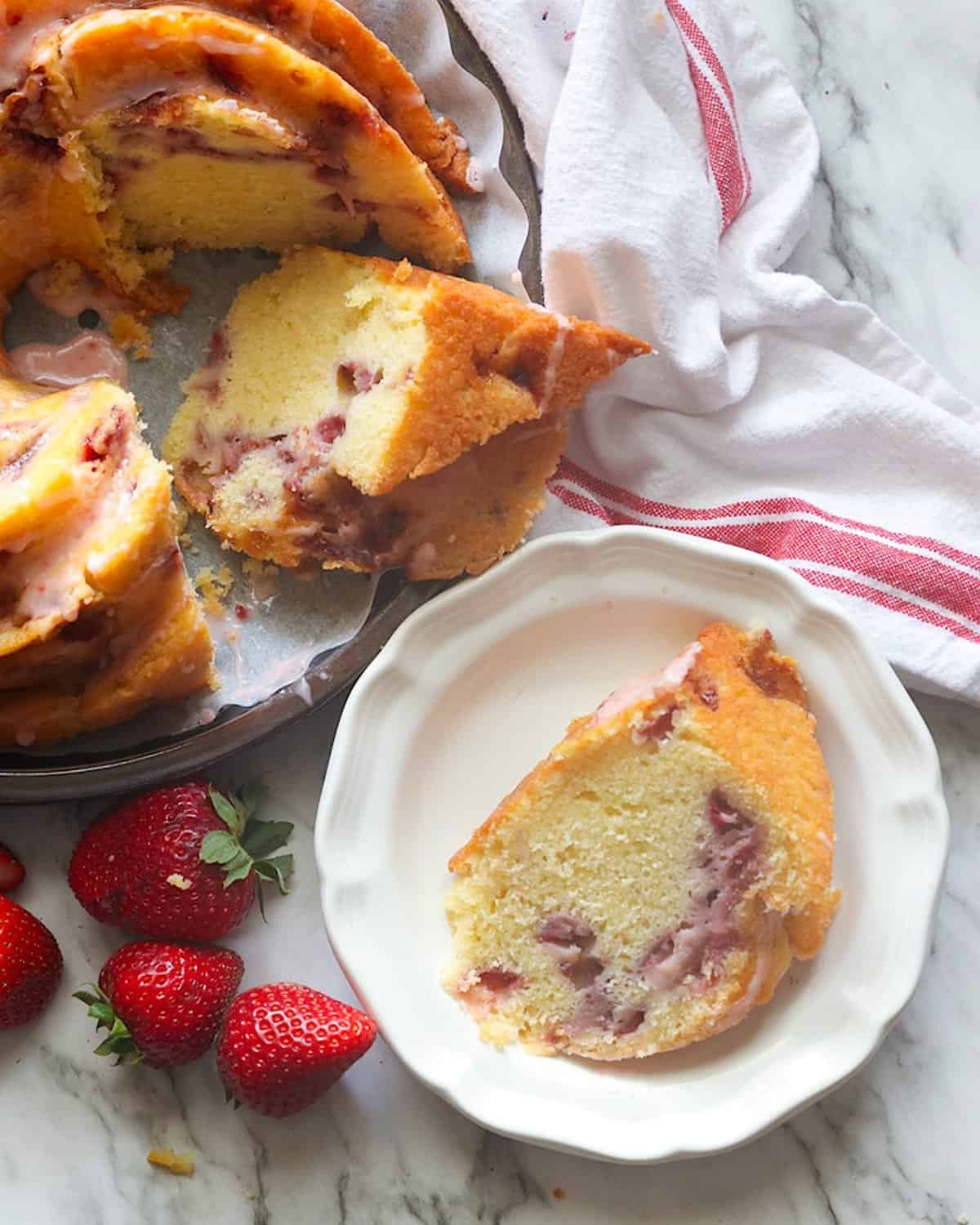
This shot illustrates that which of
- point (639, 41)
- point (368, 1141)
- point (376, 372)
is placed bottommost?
point (368, 1141)

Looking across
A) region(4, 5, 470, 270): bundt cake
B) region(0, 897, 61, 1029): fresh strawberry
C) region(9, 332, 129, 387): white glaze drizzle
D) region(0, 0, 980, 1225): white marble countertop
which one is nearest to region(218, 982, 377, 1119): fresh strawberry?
region(0, 0, 980, 1225): white marble countertop

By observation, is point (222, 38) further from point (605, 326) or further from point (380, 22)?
point (605, 326)

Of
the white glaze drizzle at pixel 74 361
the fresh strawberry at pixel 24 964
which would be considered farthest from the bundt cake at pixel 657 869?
the white glaze drizzle at pixel 74 361

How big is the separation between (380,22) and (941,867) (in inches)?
84.6

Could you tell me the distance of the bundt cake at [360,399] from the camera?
8.41 feet

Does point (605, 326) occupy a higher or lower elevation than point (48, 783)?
higher

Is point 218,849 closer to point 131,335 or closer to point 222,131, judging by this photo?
point 131,335

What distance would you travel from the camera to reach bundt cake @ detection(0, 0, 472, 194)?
2.43m

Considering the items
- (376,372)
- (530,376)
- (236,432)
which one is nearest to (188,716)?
(236,432)

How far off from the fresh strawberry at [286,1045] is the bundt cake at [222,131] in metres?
1.61

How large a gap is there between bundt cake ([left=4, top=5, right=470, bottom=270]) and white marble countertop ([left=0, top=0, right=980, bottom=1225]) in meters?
1.11

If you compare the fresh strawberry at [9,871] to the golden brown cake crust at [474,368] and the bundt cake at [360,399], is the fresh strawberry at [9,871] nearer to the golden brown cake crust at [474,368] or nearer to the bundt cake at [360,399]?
the bundt cake at [360,399]

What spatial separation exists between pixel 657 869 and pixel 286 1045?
840mm

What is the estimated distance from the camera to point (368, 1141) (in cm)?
285
